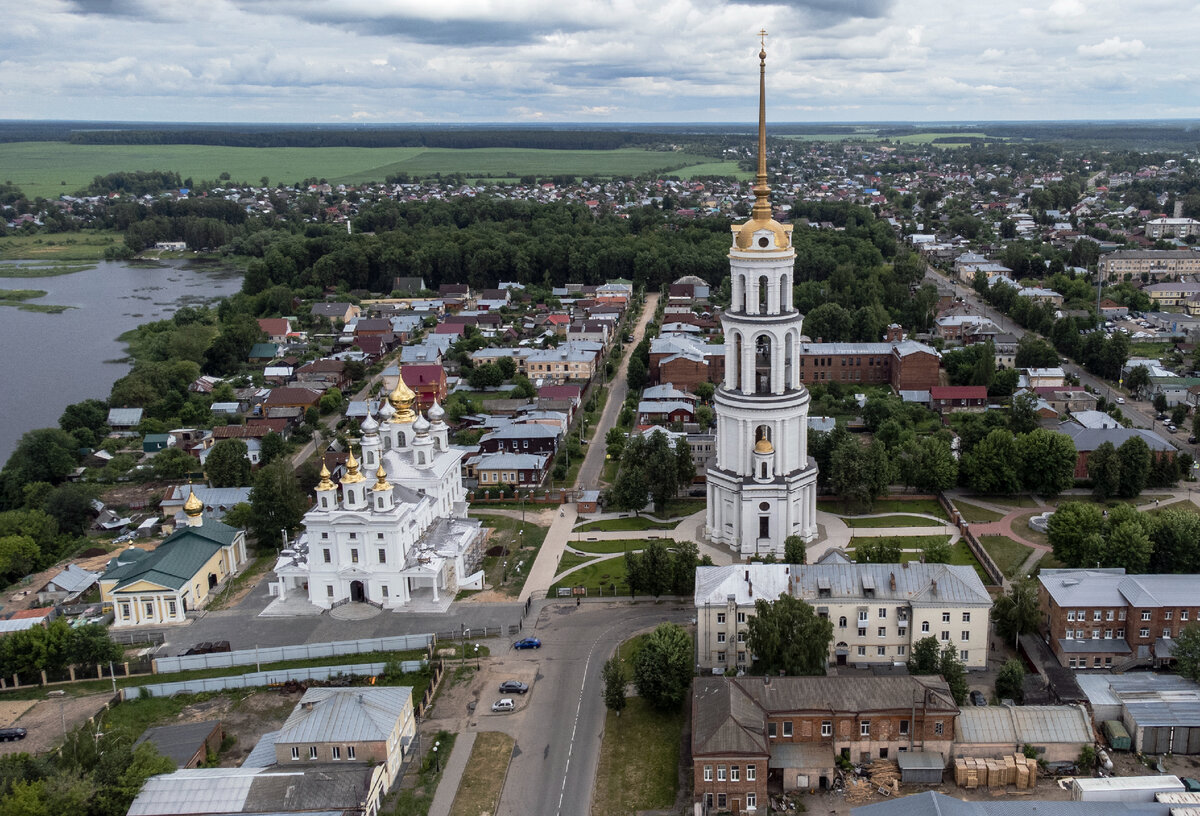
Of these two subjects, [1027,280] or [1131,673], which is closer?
[1131,673]

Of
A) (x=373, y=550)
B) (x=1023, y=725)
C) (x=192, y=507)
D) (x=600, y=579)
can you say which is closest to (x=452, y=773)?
(x=373, y=550)

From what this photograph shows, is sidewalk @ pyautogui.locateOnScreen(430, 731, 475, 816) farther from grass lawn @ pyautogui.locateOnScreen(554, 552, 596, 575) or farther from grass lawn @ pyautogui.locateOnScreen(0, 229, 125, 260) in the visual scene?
grass lawn @ pyautogui.locateOnScreen(0, 229, 125, 260)

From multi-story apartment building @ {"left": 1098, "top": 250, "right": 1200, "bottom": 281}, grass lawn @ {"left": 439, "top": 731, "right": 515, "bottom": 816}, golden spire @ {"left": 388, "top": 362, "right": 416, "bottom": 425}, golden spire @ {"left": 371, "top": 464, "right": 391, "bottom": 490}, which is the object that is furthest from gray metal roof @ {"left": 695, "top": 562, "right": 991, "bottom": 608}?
→ multi-story apartment building @ {"left": 1098, "top": 250, "right": 1200, "bottom": 281}

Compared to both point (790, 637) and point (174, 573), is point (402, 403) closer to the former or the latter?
point (174, 573)

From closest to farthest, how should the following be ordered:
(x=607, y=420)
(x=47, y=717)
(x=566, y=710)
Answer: (x=566, y=710), (x=47, y=717), (x=607, y=420)

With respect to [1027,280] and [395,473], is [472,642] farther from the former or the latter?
Result: [1027,280]

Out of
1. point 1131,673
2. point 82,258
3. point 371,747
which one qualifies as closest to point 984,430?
point 1131,673
